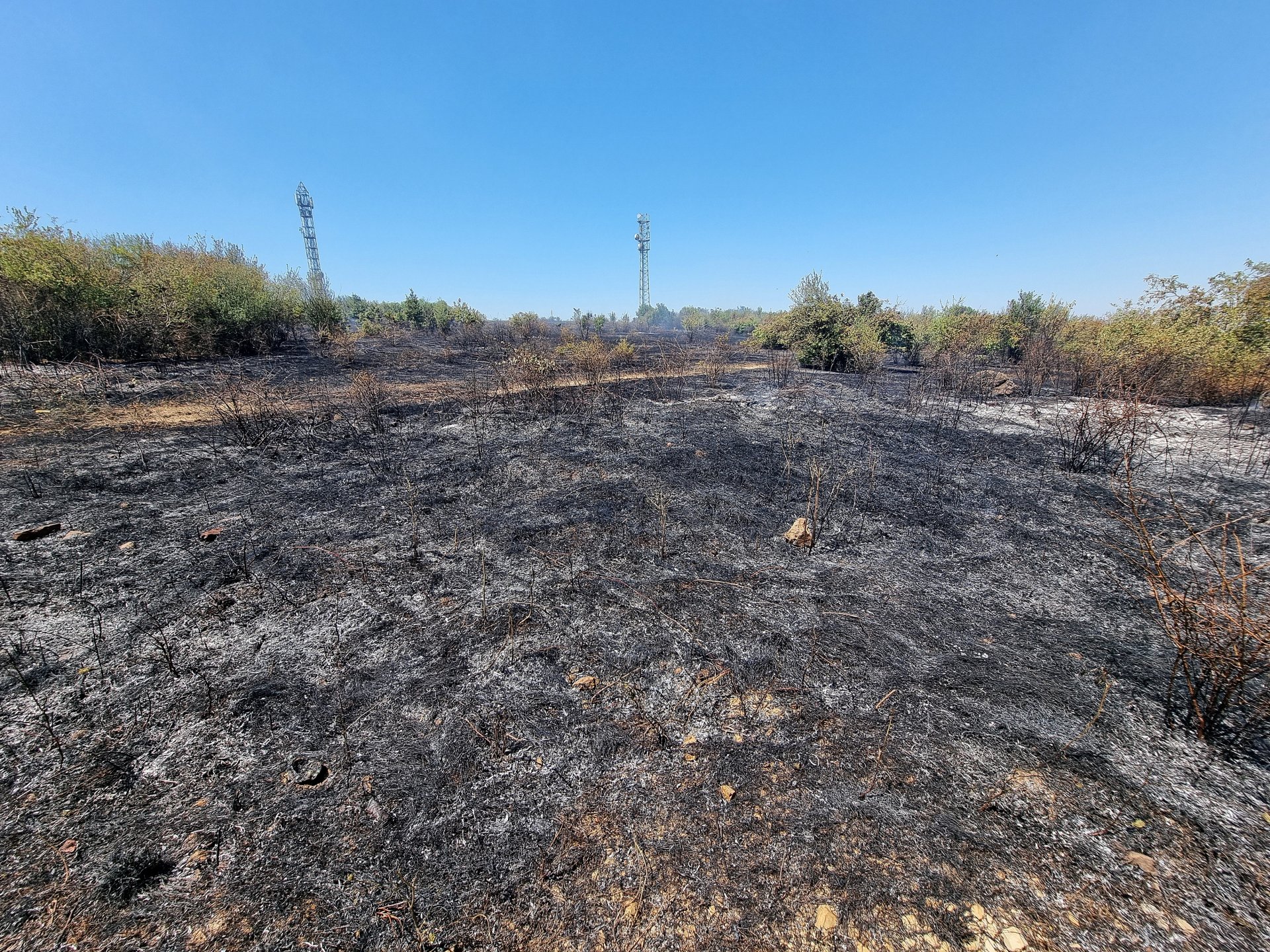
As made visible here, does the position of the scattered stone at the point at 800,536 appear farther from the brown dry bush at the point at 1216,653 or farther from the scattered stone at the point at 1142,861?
the scattered stone at the point at 1142,861

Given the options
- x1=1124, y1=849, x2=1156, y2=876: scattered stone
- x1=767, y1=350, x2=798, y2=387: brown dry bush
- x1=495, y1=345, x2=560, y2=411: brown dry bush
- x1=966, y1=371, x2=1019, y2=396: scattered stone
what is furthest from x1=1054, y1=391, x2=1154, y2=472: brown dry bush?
x1=495, y1=345, x2=560, y2=411: brown dry bush

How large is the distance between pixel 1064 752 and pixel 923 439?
654 cm

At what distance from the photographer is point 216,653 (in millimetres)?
2633

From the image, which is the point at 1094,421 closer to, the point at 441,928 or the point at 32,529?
the point at 441,928

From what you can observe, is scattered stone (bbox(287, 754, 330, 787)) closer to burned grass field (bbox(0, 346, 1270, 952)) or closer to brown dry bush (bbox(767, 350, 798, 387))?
burned grass field (bbox(0, 346, 1270, 952))

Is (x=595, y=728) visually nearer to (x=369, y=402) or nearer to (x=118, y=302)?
(x=369, y=402)

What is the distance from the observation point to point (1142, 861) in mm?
1607

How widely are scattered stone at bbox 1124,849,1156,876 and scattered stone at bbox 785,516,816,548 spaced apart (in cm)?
249

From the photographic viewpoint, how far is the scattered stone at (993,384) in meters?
11.7

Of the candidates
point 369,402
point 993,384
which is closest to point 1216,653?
point 369,402

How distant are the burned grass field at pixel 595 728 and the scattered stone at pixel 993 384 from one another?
313 inches

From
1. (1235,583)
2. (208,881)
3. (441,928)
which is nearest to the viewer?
(441,928)

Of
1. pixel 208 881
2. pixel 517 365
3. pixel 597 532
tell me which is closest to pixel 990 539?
pixel 597 532

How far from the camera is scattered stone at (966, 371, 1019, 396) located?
1171 cm
